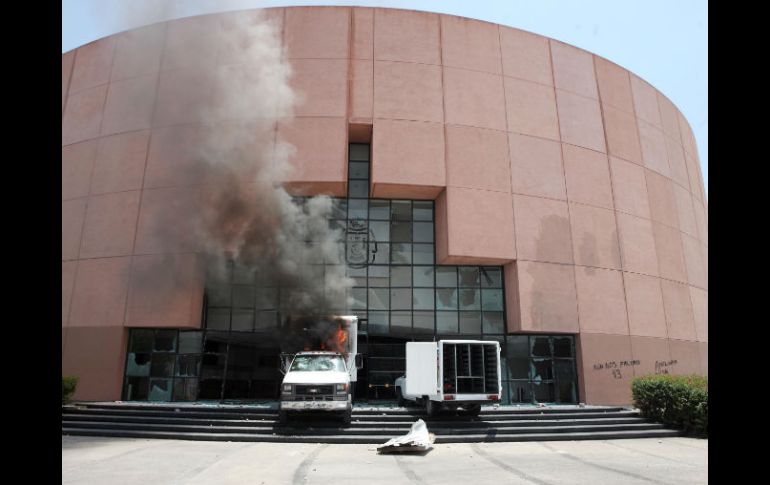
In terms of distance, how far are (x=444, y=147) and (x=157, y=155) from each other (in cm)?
1158

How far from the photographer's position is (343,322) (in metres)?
16.5

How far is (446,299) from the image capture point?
770 inches

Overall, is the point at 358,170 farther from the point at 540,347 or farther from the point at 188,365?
the point at 540,347

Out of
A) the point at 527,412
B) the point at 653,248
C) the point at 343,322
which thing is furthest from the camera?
the point at 653,248

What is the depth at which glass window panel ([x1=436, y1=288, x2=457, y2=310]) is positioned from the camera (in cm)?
1948

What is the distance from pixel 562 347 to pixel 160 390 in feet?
51.0

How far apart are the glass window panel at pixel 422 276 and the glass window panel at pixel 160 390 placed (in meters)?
10.3

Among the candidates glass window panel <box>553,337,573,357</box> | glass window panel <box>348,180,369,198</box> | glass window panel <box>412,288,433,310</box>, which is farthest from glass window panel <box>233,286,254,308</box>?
glass window panel <box>553,337,573,357</box>

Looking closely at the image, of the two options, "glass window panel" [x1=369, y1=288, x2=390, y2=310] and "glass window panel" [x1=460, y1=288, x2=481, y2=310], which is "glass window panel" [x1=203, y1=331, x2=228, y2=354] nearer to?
"glass window panel" [x1=369, y1=288, x2=390, y2=310]

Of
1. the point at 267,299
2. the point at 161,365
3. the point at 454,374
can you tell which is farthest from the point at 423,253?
the point at 161,365

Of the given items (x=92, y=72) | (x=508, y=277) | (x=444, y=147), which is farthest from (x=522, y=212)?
(x=92, y=72)

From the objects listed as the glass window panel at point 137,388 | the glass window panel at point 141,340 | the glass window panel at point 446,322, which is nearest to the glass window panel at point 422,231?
the glass window panel at point 446,322
